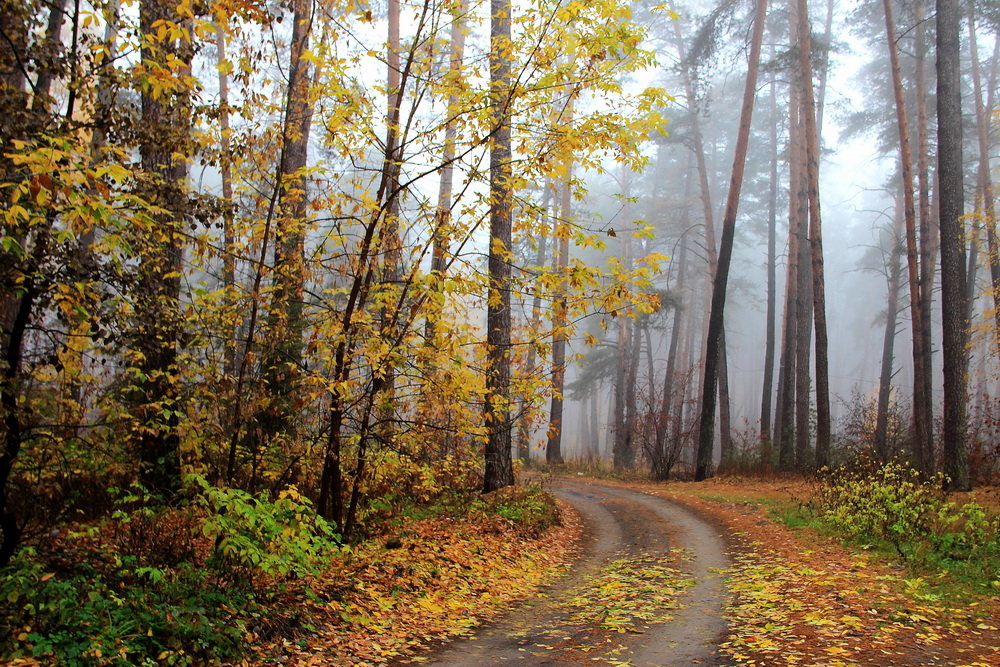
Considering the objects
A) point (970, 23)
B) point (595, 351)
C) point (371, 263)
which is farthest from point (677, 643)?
point (595, 351)

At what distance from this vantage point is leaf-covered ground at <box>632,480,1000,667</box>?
199 inches

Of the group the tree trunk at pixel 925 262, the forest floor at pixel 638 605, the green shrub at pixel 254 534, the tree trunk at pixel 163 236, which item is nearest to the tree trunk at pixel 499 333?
the forest floor at pixel 638 605

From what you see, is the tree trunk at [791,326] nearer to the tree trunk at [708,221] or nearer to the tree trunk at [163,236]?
the tree trunk at [708,221]

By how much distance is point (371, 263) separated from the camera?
22.5 ft

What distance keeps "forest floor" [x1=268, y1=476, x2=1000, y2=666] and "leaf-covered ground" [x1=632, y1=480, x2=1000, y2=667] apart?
2 centimetres

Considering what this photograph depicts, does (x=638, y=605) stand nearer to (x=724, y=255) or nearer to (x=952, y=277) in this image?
(x=952, y=277)

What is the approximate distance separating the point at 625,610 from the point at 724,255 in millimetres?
12954

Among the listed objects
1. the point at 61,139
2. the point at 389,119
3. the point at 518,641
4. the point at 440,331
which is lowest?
the point at 518,641

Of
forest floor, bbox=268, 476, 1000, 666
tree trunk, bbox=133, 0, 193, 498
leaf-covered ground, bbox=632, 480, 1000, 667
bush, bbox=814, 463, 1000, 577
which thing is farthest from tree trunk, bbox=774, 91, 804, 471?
tree trunk, bbox=133, 0, 193, 498

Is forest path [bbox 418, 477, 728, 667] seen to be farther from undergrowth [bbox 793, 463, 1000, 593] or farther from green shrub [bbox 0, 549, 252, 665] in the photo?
undergrowth [bbox 793, 463, 1000, 593]

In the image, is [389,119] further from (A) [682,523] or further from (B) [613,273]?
(A) [682,523]

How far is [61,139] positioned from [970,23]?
25077 mm

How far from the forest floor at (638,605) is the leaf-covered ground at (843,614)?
0.02 metres

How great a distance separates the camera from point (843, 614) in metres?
5.95
